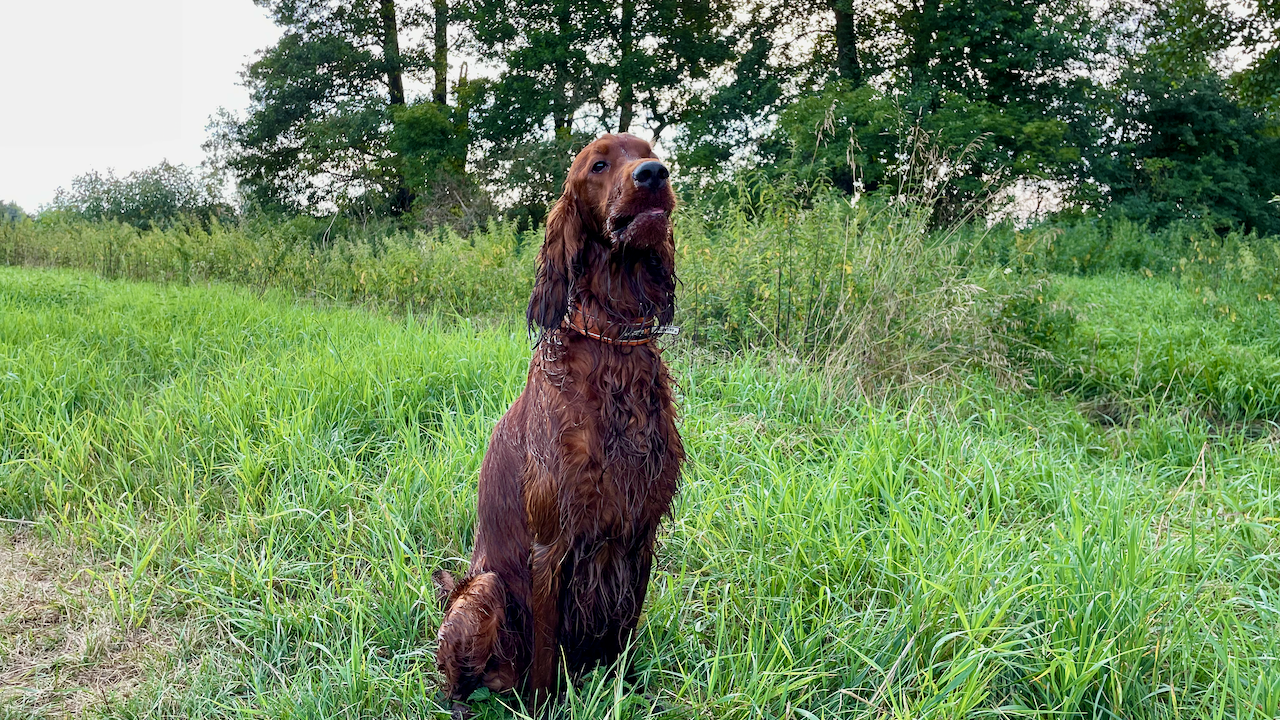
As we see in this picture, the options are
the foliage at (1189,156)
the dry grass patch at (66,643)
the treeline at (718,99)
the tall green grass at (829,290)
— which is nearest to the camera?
the dry grass patch at (66,643)

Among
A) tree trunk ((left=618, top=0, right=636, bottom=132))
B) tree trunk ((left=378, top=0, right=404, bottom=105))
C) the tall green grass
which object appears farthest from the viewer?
tree trunk ((left=378, top=0, right=404, bottom=105))

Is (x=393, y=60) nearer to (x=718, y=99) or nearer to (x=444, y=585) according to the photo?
(x=718, y=99)

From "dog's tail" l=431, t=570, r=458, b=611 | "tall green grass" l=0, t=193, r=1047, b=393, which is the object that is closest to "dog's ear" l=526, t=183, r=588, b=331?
"dog's tail" l=431, t=570, r=458, b=611

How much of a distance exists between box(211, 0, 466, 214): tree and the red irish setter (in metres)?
20.1

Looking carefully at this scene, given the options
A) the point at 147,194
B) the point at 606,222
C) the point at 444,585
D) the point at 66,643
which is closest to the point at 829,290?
the point at 444,585

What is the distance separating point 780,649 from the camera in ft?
6.84

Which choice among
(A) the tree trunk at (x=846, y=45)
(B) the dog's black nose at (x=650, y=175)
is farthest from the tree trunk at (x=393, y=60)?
(B) the dog's black nose at (x=650, y=175)

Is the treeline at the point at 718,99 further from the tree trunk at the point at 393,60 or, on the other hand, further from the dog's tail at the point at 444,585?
the dog's tail at the point at 444,585

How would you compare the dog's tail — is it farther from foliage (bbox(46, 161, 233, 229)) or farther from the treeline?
foliage (bbox(46, 161, 233, 229))

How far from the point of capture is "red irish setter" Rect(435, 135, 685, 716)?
5.20 feet

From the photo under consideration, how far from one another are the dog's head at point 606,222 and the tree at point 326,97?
20.1 meters

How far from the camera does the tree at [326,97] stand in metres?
20.8

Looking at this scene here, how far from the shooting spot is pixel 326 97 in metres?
22.2

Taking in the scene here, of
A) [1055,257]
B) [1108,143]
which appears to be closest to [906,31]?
[1108,143]
